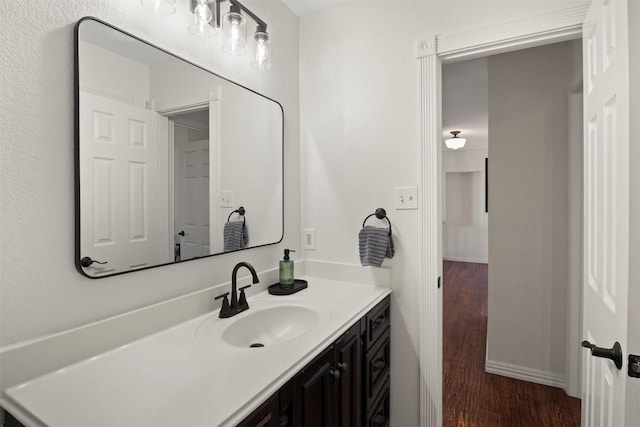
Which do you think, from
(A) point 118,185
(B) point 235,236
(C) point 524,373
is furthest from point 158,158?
(C) point 524,373

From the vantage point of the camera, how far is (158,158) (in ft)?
Answer: 4.08

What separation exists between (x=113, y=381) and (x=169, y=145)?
80 centimetres

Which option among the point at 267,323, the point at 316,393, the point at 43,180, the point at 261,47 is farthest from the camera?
the point at 261,47

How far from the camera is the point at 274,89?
72.0 inches

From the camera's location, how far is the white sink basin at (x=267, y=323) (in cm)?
126

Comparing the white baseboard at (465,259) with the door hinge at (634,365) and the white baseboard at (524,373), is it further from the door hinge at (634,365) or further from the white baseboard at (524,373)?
the door hinge at (634,365)

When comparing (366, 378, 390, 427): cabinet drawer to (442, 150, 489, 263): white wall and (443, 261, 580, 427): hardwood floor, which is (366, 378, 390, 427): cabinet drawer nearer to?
(443, 261, 580, 427): hardwood floor

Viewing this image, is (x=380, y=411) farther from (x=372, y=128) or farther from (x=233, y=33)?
(x=233, y=33)

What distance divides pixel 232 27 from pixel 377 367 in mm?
1631

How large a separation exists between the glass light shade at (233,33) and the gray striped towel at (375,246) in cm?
102

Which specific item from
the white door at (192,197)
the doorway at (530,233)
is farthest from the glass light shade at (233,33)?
the doorway at (530,233)

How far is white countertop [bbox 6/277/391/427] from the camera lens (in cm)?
73

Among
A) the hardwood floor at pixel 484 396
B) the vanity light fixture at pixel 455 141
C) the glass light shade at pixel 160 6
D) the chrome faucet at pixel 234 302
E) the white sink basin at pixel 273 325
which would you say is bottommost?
the hardwood floor at pixel 484 396

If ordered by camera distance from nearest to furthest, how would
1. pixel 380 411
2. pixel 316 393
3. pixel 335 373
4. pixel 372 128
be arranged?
pixel 316 393 < pixel 335 373 < pixel 380 411 < pixel 372 128
